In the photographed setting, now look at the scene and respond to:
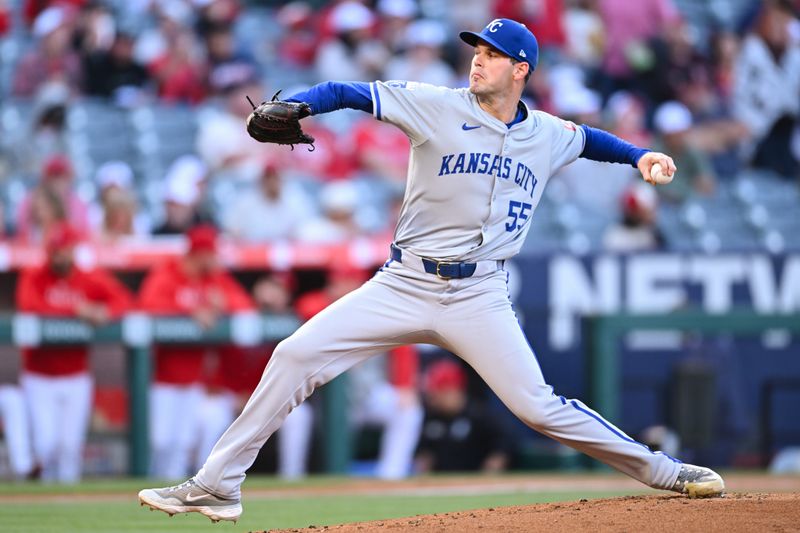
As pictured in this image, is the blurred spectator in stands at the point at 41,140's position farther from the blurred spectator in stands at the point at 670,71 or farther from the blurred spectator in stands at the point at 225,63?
the blurred spectator in stands at the point at 670,71

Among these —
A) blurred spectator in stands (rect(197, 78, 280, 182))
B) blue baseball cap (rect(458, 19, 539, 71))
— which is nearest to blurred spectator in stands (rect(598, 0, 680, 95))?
blurred spectator in stands (rect(197, 78, 280, 182))

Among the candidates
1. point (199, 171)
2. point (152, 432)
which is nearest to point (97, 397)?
point (152, 432)

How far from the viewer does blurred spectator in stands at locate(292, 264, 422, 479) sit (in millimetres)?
8984

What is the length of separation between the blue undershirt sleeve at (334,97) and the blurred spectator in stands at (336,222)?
517cm

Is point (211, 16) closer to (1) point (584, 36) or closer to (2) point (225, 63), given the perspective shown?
(2) point (225, 63)

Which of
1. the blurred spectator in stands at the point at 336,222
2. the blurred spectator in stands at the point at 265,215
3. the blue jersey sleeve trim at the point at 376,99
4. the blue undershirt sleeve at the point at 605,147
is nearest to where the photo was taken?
the blue jersey sleeve trim at the point at 376,99

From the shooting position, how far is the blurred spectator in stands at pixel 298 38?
11867mm

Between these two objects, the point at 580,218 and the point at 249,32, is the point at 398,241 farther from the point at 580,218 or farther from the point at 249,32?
the point at 249,32

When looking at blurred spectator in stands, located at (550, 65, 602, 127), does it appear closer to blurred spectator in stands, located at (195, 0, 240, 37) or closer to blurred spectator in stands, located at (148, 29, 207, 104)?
blurred spectator in stands, located at (195, 0, 240, 37)

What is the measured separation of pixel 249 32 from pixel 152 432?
14.9 ft

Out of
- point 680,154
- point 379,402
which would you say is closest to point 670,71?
point 680,154

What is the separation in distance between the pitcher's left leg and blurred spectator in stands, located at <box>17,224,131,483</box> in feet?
14.2

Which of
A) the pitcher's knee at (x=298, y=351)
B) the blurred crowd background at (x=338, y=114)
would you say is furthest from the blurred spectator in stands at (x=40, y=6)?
the pitcher's knee at (x=298, y=351)

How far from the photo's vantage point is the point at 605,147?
5.11 m
